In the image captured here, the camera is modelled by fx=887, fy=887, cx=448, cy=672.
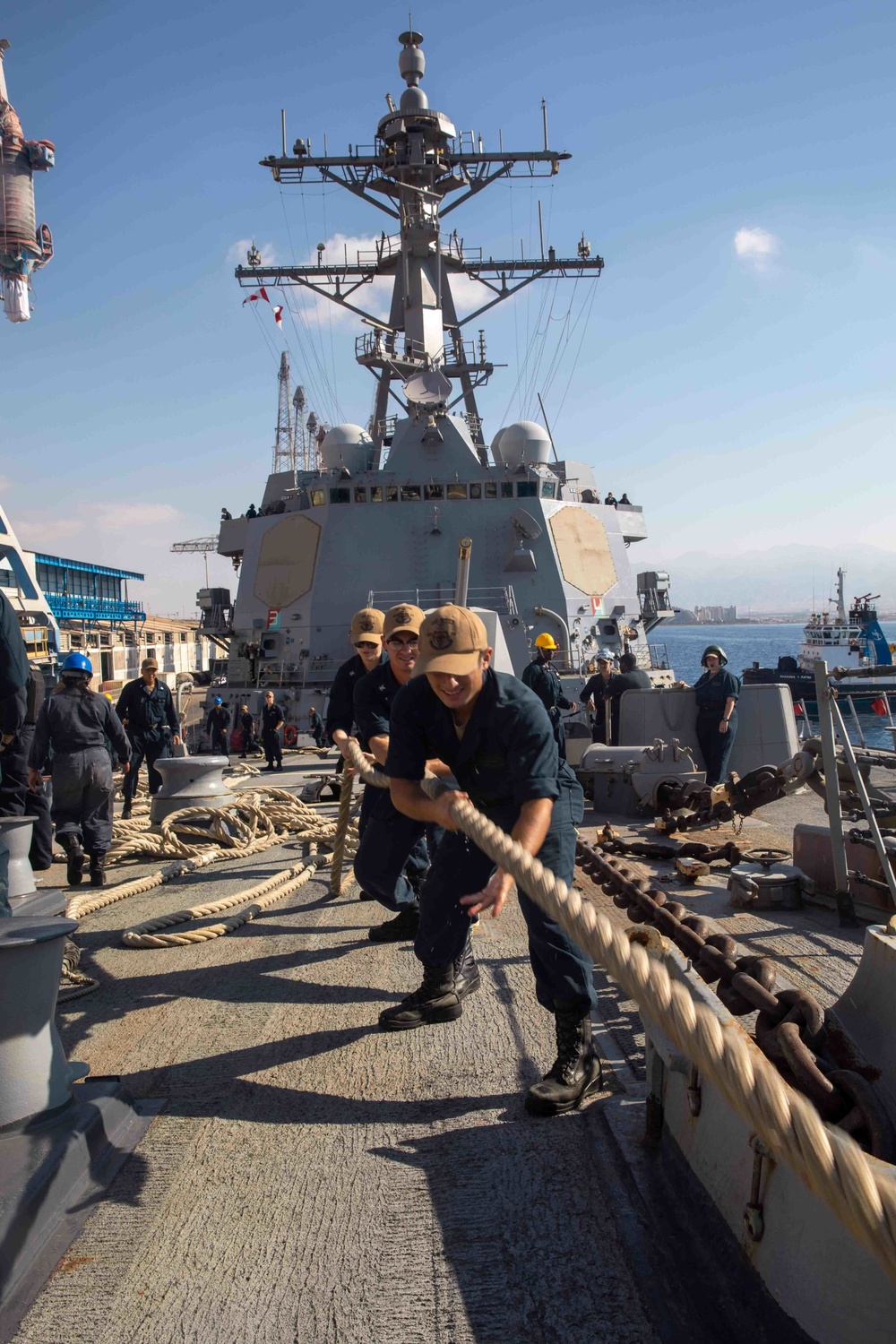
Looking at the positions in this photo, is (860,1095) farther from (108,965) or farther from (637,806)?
(637,806)

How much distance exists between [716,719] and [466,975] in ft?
14.7

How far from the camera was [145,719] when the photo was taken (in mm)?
7930

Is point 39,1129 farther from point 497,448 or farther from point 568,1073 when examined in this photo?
point 497,448

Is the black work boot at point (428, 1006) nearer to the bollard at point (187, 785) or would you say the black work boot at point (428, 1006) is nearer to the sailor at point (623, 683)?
the bollard at point (187, 785)

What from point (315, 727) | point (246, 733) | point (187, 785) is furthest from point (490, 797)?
point (246, 733)

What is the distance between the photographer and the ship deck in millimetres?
1608

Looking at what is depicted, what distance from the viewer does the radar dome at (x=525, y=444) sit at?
17.1 m

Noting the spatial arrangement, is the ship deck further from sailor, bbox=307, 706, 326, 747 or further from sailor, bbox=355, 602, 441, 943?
sailor, bbox=307, 706, 326, 747

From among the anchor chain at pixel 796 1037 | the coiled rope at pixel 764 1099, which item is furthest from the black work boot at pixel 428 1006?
the coiled rope at pixel 764 1099

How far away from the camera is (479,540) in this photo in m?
15.9

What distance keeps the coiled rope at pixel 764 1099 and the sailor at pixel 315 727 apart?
513 inches

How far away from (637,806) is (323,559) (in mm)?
10070

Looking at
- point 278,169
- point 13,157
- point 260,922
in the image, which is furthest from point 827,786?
point 13,157

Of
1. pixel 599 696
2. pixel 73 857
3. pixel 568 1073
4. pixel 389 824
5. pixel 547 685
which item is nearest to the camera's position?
pixel 568 1073
